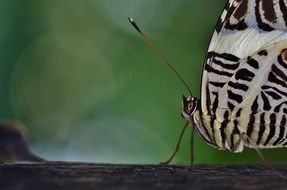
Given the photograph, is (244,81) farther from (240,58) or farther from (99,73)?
(99,73)

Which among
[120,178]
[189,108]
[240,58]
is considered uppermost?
[240,58]

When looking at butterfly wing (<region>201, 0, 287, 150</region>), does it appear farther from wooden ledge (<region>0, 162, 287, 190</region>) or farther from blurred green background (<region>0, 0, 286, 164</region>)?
blurred green background (<region>0, 0, 286, 164</region>)

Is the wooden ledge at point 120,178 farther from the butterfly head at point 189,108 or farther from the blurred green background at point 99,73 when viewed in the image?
the blurred green background at point 99,73

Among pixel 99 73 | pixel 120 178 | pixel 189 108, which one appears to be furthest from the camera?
pixel 99 73

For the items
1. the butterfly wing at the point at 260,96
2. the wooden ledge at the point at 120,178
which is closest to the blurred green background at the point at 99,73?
the butterfly wing at the point at 260,96

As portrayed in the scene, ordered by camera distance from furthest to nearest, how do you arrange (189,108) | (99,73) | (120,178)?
(99,73) < (189,108) < (120,178)

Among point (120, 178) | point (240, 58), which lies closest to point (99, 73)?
point (240, 58)

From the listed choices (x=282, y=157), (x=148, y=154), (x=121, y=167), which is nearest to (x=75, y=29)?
(x=148, y=154)

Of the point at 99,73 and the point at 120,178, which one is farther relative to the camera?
the point at 99,73

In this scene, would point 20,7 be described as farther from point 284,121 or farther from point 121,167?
point 121,167

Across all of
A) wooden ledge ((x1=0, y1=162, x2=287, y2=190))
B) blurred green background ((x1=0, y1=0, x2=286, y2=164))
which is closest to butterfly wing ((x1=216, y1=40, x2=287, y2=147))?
wooden ledge ((x1=0, y1=162, x2=287, y2=190))
